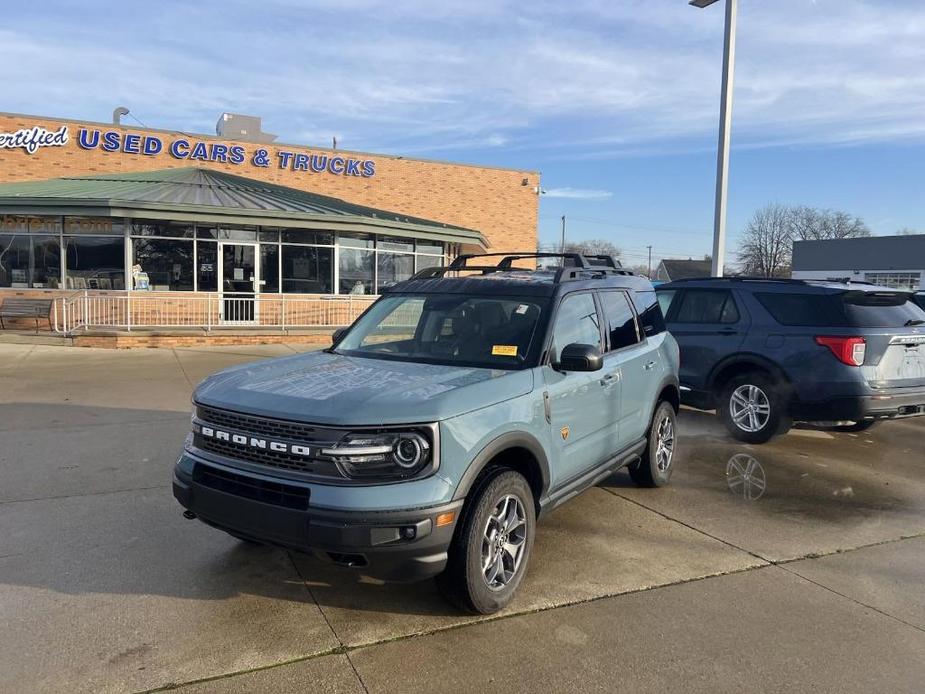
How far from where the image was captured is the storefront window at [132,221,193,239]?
59.7ft

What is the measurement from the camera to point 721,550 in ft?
15.1

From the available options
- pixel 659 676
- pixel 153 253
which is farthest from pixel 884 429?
pixel 153 253

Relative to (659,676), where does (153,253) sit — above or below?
above

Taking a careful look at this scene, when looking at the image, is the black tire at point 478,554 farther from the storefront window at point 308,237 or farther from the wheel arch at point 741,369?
the storefront window at point 308,237

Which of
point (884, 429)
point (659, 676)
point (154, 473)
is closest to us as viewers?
point (659, 676)

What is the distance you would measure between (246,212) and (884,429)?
1494 centimetres

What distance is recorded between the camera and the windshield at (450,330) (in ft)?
13.8

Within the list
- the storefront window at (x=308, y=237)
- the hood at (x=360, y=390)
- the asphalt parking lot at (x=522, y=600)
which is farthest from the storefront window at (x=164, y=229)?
the hood at (x=360, y=390)

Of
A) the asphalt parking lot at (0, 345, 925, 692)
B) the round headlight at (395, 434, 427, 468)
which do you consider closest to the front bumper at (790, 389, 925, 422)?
the asphalt parking lot at (0, 345, 925, 692)

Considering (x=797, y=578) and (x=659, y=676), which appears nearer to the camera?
(x=659, y=676)

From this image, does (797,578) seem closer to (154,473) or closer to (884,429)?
(154,473)

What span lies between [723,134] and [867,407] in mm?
6546

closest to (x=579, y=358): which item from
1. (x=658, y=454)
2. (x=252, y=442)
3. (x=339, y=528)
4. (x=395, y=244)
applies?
(x=339, y=528)

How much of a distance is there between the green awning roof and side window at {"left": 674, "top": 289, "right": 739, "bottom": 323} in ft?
41.9
